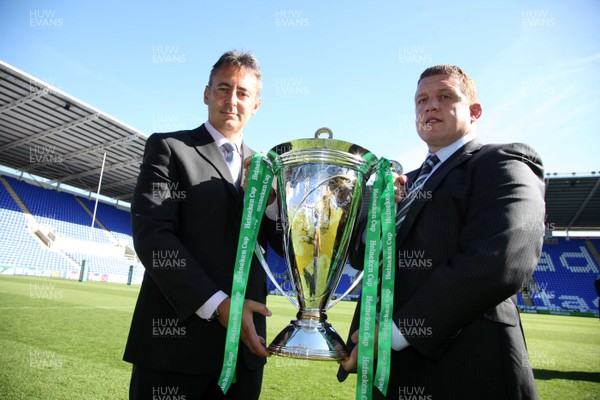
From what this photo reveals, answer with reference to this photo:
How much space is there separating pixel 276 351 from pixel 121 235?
29.7m

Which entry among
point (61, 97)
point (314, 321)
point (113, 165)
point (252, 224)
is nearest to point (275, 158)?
point (252, 224)

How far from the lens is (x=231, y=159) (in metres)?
1.67

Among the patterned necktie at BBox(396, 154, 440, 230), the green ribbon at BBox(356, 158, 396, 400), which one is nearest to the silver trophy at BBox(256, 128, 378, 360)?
the green ribbon at BBox(356, 158, 396, 400)

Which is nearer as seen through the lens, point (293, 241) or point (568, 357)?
point (293, 241)

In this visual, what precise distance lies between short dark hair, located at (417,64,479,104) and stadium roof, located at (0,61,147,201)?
16.2m

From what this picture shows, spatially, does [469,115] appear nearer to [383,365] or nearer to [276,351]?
[383,365]

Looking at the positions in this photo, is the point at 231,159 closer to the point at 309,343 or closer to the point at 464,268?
the point at 309,343

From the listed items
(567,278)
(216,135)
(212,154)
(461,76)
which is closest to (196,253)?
(212,154)

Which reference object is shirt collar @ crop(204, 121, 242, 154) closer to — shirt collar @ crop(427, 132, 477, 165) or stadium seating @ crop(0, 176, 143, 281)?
shirt collar @ crop(427, 132, 477, 165)

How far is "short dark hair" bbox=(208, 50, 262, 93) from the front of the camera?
1615 millimetres

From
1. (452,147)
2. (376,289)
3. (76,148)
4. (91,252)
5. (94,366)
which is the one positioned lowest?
(94,366)

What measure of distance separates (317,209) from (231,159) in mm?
578

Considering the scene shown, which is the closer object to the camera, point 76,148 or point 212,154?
point 212,154

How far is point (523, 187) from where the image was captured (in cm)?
118
